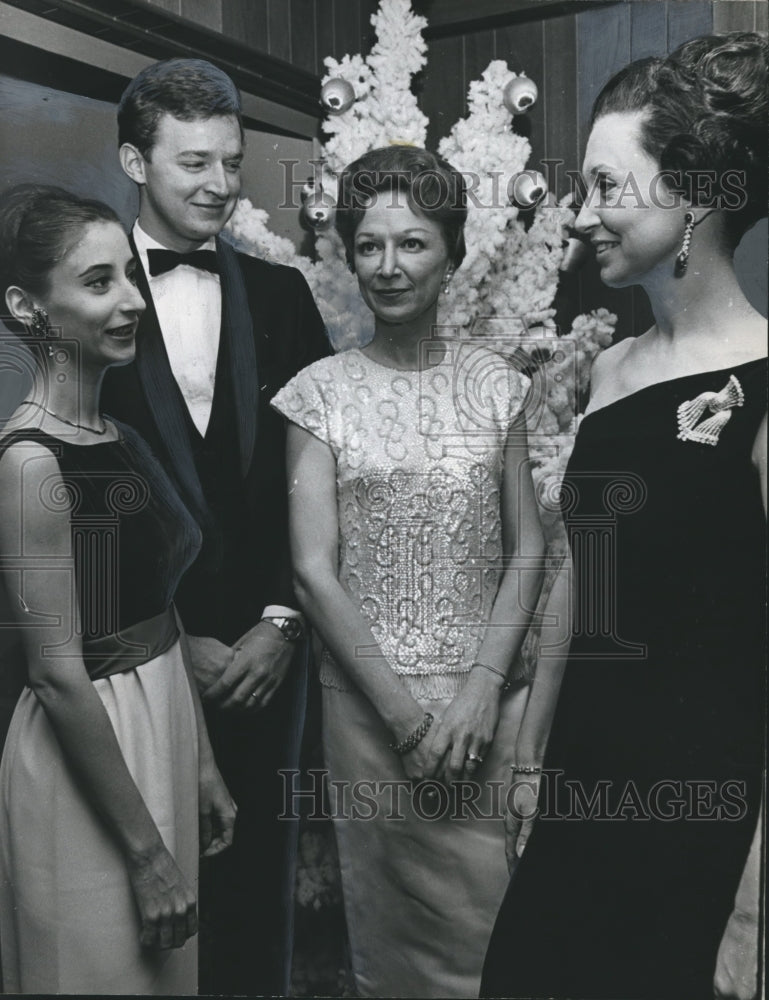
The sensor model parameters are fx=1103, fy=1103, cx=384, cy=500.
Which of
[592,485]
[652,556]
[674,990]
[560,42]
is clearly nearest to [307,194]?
[560,42]

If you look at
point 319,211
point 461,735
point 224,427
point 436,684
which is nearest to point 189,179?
point 319,211

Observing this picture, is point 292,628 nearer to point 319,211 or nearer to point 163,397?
point 163,397

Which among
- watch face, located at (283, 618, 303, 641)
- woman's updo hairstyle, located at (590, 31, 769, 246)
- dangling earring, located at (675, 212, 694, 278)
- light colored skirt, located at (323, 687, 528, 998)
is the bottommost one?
light colored skirt, located at (323, 687, 528, 998)

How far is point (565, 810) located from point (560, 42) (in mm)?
1554

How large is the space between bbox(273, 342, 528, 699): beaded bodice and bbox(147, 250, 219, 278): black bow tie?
0.36m

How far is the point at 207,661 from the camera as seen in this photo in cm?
223

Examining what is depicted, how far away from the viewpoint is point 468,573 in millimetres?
2178

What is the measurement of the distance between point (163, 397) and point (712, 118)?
3.95 ft

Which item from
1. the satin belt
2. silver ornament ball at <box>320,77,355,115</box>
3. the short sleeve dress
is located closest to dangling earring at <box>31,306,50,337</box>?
the short sleeve dress

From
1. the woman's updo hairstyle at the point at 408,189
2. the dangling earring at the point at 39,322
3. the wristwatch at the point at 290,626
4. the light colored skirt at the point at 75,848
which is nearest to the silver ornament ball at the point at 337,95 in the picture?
the woman's updo hairstyle at the point at 408,189

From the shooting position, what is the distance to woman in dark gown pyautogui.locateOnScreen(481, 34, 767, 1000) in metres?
2.15

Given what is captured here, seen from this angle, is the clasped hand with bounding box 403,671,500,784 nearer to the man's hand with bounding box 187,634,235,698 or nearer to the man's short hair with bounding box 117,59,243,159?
the man's hand with bounding box 187,634,235,698

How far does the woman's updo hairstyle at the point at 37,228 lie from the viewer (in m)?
2.14

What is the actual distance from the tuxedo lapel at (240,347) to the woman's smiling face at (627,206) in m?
0.71
